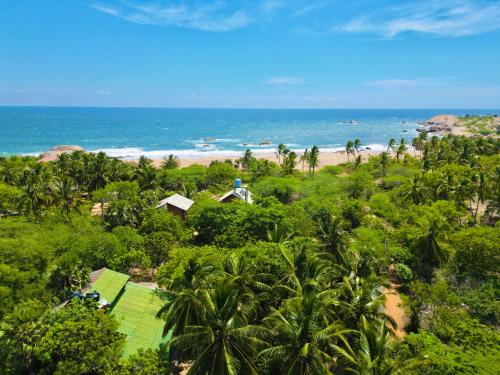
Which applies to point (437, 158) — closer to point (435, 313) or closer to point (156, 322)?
point (435, 313)

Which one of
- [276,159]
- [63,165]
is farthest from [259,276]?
[276,159]

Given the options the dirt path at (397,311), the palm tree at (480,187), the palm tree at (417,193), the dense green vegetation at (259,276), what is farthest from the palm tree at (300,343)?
the palm tree at (480,187)

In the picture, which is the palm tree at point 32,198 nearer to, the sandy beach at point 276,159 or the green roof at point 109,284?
the green roof at point 109,284

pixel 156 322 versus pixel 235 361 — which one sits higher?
pixel 235 361

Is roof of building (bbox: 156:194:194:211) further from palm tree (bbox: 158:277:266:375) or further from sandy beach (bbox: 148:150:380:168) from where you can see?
sandy beach (bbox: 148:150:380:168)

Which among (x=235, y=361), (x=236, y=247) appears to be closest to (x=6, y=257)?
(x=236, y=247)

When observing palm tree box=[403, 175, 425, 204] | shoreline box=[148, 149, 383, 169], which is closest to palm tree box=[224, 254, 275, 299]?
palm tree box=[403, 175, 425, 204]
